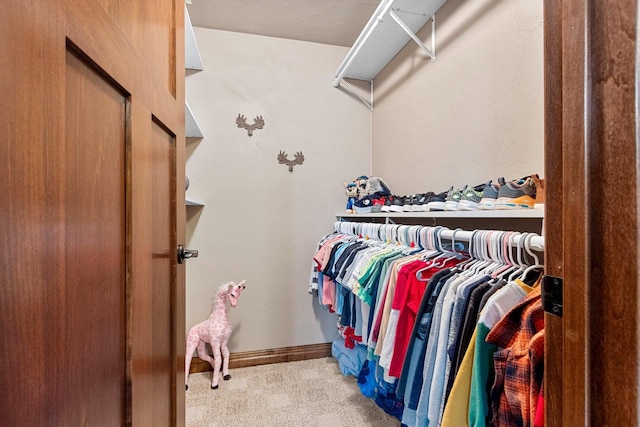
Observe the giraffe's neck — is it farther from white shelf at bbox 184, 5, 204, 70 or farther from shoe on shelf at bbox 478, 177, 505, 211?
shoe on shelf at bbox 478, 177, 505, 211

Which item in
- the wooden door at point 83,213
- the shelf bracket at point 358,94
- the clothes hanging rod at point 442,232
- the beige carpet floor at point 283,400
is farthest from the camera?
the shelf bracket at point 358,94

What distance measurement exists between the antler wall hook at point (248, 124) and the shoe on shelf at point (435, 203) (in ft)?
4.40

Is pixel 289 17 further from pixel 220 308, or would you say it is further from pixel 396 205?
pixel 220 308

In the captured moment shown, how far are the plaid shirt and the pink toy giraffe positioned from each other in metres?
1.62

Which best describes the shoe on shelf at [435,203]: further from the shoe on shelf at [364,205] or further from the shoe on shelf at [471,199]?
the shoe on shelf at [364,205]

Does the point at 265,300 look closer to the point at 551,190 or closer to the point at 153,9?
the point at 153,9

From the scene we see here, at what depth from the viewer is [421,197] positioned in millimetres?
1495

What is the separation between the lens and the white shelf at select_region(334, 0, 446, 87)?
5.09ft

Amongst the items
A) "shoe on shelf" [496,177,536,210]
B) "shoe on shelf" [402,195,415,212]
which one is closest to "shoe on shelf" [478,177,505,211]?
"shoe on shelf" [496,177,536,210]

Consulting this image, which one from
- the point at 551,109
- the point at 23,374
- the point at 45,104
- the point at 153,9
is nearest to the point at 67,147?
the point at 45,104

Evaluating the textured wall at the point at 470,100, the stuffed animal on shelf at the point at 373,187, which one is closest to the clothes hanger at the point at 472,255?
the textured wall at the point at 470,100

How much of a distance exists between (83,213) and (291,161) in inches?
71.8

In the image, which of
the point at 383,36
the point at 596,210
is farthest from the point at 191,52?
the point at 596,210

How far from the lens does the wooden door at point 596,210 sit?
1.21ft
